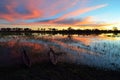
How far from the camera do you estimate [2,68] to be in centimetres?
1617

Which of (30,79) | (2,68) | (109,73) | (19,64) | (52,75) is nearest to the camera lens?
(30,79)

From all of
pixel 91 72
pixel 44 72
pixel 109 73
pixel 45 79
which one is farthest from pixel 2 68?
pixel 109 73

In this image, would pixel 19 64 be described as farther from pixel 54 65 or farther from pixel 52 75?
pixel 52 75

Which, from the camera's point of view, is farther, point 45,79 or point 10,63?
point 10,63

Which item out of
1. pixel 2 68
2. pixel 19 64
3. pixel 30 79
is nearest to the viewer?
pixel 30 79

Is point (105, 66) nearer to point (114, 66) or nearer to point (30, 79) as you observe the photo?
point (114, 66)

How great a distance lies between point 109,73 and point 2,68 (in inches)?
291

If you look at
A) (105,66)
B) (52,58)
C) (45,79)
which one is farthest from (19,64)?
(105,66)

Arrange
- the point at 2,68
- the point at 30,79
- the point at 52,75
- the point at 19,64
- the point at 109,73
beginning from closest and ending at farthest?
the point at 30,79 < the point at 52,75 < the point at 109,73 < the point at 2,68 < the point at 19,64

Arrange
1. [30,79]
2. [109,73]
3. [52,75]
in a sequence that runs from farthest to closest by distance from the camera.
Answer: [109,73] → [52,75] → [30,79]

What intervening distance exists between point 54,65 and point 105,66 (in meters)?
4.00

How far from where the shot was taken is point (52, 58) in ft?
59.2

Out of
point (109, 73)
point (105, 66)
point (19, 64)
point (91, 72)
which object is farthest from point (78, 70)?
point (19, 64)

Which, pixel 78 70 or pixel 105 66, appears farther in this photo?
pixel 105 66
